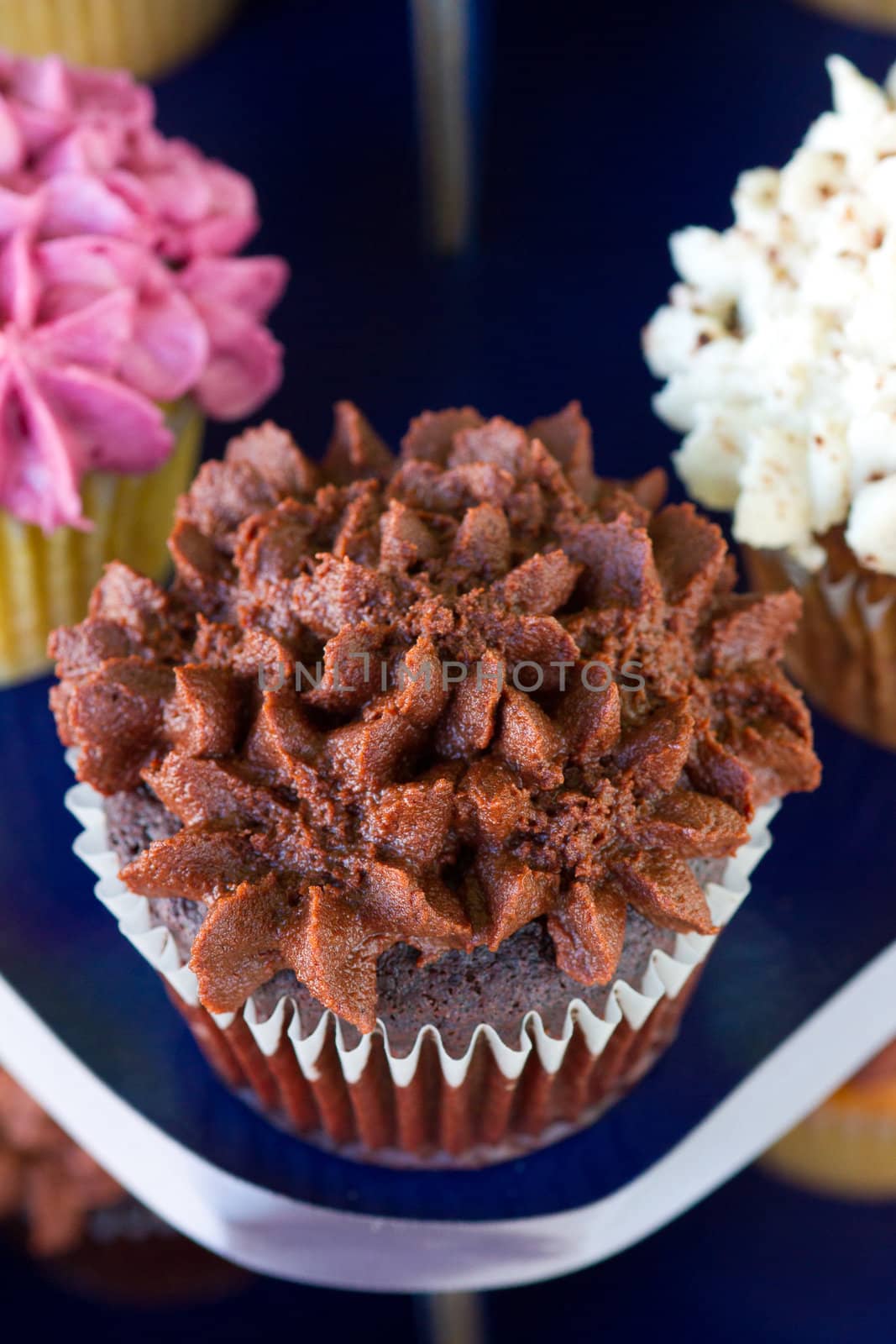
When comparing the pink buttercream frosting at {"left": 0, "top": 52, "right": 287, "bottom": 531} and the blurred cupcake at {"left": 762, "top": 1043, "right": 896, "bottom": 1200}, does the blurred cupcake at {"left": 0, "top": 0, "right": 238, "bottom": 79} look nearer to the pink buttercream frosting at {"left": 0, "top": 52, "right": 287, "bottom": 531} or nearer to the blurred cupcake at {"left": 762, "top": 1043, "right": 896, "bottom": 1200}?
the pink buttercream frosting at {"left": 0, "top": 52, "right": 287, "bottom": 531}

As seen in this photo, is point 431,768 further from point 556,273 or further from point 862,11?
point 862,11

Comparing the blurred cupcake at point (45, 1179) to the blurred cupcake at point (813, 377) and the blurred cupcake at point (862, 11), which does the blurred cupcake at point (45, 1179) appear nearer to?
the blurred cupcake at point (813, 377)

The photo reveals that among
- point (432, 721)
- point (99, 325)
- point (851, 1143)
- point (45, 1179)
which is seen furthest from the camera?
point (45, 1179)

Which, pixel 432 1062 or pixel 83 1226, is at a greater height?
pixel 432 1062

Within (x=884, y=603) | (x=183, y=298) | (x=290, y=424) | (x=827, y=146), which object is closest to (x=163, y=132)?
(x=290, y=424)

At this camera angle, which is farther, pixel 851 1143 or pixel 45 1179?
pixel 45 1179

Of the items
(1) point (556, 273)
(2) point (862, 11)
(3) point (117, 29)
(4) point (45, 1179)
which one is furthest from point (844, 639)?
(3) point (117, 29)

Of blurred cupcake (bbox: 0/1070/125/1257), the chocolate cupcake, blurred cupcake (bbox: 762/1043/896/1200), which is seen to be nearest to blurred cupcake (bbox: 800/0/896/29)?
the chocolate cupcake

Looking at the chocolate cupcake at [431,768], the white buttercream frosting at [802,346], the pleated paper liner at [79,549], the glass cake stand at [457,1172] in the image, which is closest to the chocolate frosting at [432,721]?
the chocolate cupcake at [431,768]

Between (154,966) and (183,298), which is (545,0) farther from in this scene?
(154,966)
